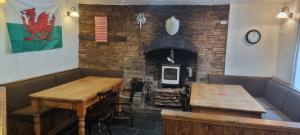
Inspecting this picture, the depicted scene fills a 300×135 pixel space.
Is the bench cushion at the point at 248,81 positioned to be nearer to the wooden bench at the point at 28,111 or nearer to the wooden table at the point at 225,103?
the wooden table at the point at 225,103

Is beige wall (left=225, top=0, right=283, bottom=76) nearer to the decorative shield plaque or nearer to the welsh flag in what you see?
the decorative shield plaque

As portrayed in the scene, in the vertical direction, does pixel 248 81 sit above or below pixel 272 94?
above

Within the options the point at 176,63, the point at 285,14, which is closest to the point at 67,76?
the point at 176,63

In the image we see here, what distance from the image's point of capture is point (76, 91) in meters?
3.47

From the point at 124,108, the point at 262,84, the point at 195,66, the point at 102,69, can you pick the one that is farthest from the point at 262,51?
the point at 102,69

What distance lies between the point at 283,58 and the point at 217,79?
4.35 ft

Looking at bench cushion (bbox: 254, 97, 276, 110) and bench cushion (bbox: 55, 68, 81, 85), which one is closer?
bench cushion (bbox: 254, 97, 276, 110)

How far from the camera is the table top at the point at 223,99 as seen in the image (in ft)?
9.78

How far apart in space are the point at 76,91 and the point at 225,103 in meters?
2.14

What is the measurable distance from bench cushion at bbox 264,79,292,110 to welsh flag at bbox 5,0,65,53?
14.2ft

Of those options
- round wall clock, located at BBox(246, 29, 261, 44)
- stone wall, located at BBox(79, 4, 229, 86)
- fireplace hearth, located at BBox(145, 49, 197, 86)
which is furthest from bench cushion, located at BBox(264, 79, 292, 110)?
fireplace hearth, located at BBox(145, 49, 197, 86)

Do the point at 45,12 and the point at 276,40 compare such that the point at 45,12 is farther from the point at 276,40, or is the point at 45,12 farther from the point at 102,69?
the point at 276,40

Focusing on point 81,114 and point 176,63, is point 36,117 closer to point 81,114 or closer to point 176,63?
point 81,114

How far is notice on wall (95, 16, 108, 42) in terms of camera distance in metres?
5.50
